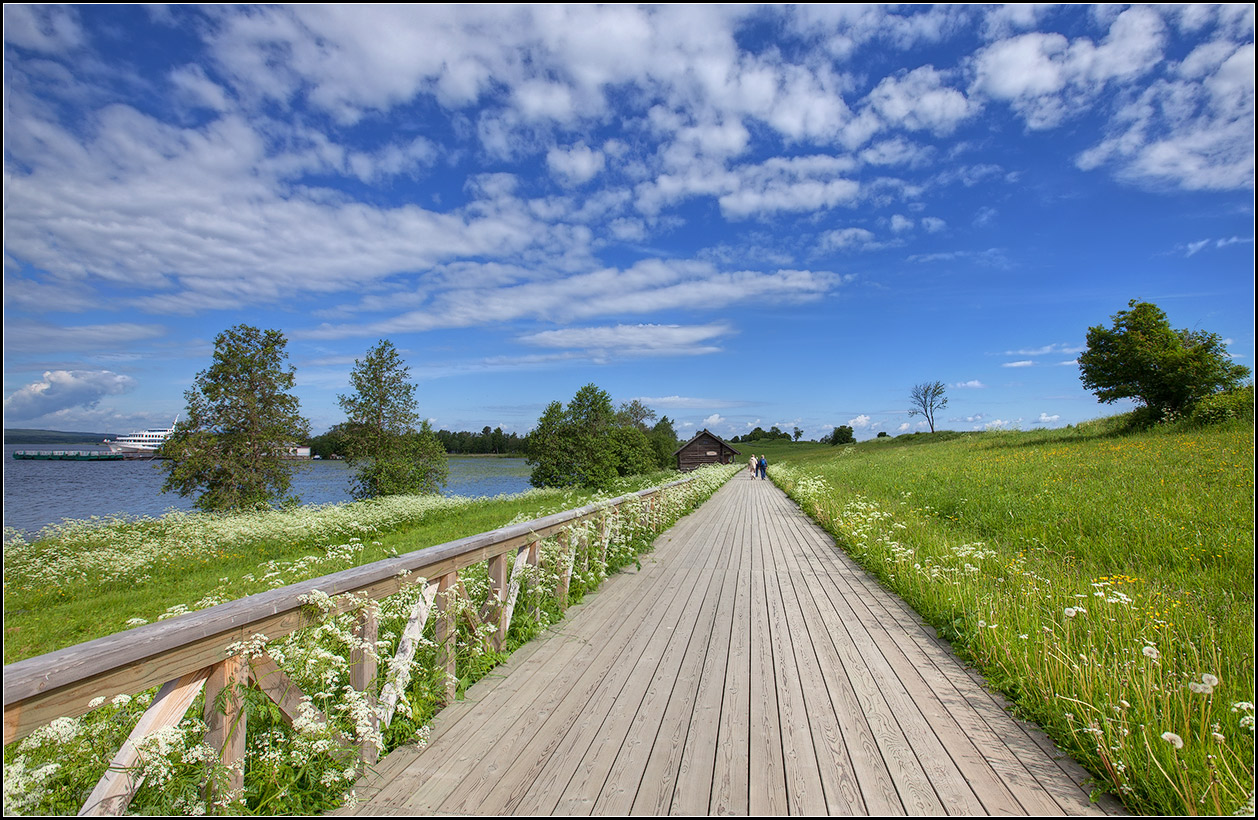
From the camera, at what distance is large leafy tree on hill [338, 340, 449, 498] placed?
25.1 m

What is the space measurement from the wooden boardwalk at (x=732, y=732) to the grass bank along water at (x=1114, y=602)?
0.83ft

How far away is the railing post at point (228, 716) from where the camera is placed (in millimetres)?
2277

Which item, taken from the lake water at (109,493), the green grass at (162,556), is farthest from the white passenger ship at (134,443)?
the green grass at (162,556)

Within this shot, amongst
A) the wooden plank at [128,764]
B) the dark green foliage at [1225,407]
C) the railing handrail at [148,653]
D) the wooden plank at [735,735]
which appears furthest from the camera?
the dark green foliage at [1225,407]

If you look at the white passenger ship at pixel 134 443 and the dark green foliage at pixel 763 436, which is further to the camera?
the dark green foliage at pixel 763 436

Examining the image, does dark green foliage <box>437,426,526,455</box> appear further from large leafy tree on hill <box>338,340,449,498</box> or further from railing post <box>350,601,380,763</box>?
railing post <box>350,601,380,763</box>

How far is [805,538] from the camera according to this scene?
10.4 metres

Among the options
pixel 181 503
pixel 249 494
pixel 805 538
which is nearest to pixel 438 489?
pixel 249 494

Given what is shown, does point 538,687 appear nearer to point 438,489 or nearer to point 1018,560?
point 1018,560

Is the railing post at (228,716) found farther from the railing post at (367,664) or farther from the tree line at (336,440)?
the tree line at (336,440)

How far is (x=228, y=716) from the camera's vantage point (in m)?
2.33

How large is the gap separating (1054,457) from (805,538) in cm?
1221

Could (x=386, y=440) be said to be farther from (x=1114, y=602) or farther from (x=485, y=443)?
(x=485, y=443)

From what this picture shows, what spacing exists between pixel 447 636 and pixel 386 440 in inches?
951
